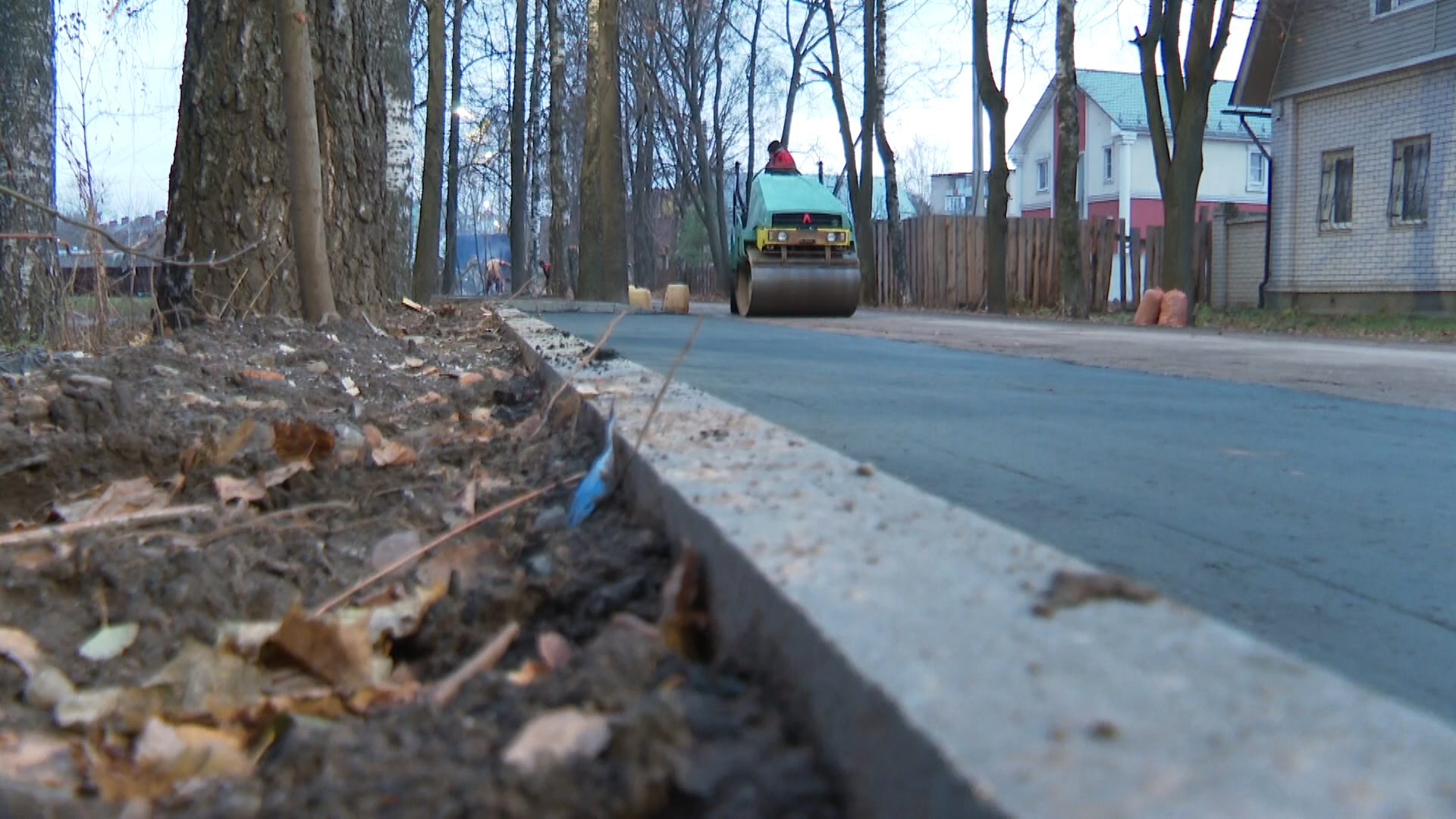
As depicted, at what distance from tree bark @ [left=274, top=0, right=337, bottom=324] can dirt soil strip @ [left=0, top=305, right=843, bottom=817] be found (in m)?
2.63

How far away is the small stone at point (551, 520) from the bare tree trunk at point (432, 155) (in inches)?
612

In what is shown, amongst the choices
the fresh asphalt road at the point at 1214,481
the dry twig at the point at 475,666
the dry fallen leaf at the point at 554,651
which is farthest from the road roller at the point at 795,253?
the dry fallen leaf at the point at 554,651

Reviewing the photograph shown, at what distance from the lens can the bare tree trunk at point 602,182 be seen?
1895cm

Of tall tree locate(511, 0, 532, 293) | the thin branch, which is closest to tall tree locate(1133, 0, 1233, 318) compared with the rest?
tall tree locate(511, 0, 532, 293)

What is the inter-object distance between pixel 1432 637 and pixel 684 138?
37.6m

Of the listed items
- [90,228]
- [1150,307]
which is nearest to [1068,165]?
[1150,307]

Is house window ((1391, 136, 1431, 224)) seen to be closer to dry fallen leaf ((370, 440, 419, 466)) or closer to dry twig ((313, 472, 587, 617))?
dry fallen leaf ((370, 440, 419, 466))

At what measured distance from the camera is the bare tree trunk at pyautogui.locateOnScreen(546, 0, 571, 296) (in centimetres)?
2180

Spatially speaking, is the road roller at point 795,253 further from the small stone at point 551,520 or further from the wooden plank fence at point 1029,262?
the small stone at point 551,520

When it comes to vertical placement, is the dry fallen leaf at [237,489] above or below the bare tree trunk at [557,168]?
below

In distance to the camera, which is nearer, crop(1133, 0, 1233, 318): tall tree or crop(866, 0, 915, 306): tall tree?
crop(1133, 0, 1233, 318): tall tree

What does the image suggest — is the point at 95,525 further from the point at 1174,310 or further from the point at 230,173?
the point at 1174,310

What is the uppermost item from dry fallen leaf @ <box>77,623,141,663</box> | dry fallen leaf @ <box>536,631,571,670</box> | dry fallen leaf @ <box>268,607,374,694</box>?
dry fallen leaf @ <box>536,631,571,670</box>

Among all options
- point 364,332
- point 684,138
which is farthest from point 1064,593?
point 684,138
